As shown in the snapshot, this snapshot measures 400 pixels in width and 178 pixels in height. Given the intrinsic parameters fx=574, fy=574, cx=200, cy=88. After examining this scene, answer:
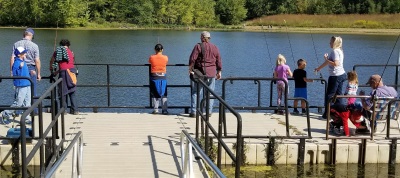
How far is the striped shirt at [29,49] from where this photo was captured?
Answer: 912 cm

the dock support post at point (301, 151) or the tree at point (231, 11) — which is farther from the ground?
the tree at point (231, 11)

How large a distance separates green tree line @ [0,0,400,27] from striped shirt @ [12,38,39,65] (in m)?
56.4

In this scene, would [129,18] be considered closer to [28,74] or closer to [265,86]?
[265,86]

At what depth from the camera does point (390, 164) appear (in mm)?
8445

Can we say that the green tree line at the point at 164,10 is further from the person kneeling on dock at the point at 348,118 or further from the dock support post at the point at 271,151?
the dock support post at the point at 271,151

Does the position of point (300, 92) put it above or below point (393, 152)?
above

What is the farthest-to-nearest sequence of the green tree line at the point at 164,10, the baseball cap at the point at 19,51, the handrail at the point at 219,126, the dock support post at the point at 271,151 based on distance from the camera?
the green tree line at the point at 164,10 < the baseball cap at the point at 19,51 < the dock support post at the point at 271,151 < the handrail at the point at 219,126

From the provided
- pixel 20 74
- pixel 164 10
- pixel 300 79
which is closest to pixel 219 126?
pixel 20 74

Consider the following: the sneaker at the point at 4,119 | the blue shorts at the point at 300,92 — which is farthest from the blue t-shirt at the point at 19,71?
the blue shorts at the point at 300,92

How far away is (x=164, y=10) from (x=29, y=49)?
7752 cm

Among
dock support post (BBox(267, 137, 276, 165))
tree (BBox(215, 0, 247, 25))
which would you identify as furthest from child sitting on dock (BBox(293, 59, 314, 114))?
tree (BBox(215, 0, 247, 25))

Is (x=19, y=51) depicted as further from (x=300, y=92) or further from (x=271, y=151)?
(x=300, y=92)

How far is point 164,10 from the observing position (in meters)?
85.9

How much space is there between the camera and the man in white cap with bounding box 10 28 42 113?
30.0 ft
